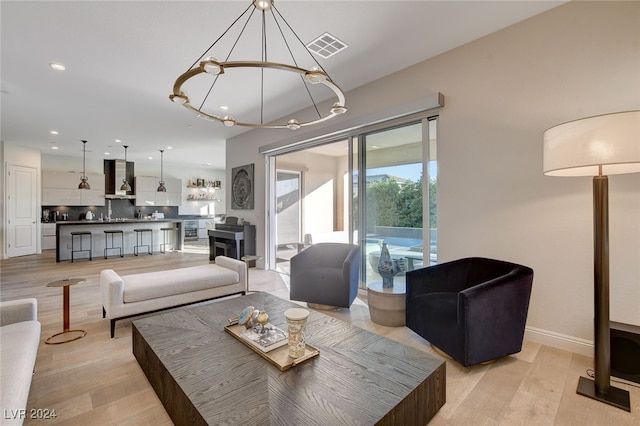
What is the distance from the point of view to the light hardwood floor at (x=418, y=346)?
5.66 feet

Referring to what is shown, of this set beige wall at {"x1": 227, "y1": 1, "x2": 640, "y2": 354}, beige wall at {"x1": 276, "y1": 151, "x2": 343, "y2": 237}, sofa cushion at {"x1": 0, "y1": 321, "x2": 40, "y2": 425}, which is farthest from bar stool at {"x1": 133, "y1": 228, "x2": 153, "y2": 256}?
beige wall at {"x1": 227, "y1": 1, "x2": 640, "y2": 354}

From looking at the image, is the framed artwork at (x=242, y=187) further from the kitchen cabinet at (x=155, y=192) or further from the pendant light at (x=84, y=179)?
the kitchen cabinet at (x=155, y=192)

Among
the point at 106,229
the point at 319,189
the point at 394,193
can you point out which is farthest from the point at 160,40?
the point at 106,229

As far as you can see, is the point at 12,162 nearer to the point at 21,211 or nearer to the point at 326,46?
the point at 21,211

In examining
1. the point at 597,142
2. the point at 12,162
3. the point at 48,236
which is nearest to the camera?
the point at 597,142

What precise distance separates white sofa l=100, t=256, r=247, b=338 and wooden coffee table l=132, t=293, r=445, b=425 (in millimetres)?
934

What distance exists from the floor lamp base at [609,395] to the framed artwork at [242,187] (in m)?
5.52

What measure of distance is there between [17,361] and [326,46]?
3350 mm

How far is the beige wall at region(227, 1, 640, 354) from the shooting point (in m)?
2.29

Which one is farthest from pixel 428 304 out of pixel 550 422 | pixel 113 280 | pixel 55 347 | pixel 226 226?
pixel 226 226

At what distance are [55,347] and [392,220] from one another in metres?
3.67

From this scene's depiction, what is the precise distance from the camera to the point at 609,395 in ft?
6.20

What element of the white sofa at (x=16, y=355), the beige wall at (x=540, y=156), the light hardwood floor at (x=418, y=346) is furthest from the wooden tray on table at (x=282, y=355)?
the beige wall at (x=540, y=156)

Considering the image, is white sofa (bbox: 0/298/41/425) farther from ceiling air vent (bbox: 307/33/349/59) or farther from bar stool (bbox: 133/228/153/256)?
bar stool (bbox: 133/228/153/256)
